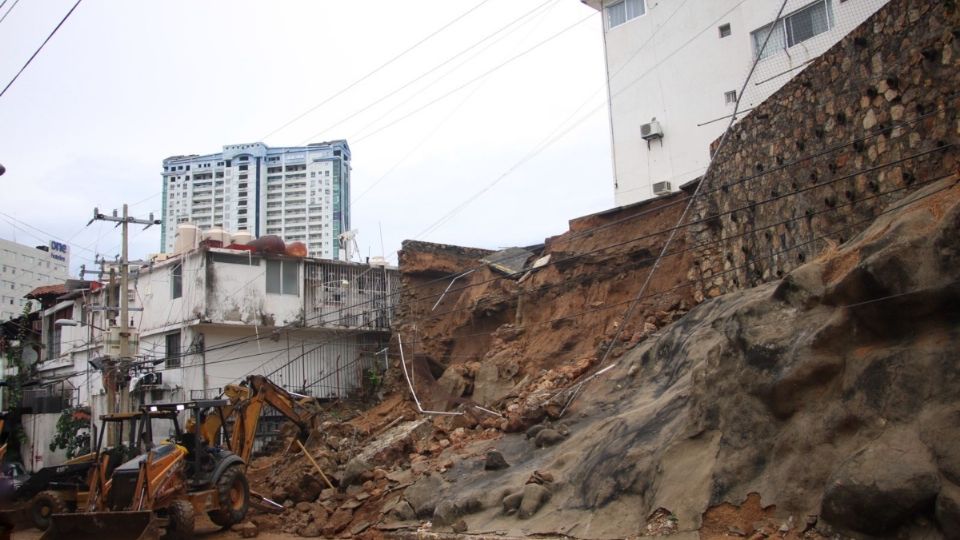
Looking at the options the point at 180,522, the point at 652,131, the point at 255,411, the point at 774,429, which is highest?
the point at 652,131

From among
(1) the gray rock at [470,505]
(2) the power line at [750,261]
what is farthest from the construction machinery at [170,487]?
(2) the power line at [750,261]

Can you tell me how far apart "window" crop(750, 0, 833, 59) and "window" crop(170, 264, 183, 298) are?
839 inches

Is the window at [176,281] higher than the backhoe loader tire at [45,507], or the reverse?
the window at [176,281]

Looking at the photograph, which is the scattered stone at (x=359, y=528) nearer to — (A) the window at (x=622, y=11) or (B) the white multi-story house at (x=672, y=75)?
(B) the white multi-story house at (x=672, y=75)

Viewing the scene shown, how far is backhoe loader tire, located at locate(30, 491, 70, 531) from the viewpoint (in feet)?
60.1

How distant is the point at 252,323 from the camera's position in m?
29.4

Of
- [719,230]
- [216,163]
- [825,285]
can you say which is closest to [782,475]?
[825,285]

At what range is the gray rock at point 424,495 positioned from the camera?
14859 mm

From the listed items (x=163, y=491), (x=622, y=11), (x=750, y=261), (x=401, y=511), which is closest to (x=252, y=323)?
(x=163, y=491)

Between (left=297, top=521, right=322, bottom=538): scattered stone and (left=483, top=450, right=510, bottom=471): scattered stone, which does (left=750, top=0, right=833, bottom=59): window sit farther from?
(left=297, top=521, right=322, bottom=538): scattered stone

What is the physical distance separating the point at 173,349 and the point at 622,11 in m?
21.9

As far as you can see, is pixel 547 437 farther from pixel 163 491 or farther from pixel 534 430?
pixel 163 491

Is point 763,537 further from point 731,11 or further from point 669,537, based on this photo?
point 731,11

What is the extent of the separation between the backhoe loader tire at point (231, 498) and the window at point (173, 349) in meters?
13.3
